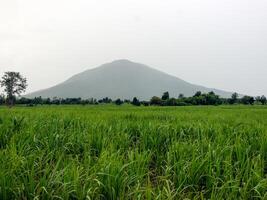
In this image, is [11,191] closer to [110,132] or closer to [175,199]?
[175,199]

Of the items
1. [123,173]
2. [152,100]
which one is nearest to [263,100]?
[152,100]

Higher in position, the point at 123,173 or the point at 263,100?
the point at 263,100

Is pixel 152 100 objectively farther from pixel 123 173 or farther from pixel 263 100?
pixel 123 173

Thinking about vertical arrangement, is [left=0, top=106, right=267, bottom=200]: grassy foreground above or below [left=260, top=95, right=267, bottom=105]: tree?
below

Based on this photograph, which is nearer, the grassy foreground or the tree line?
the grassy foreground

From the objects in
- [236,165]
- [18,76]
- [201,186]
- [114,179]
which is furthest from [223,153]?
[18,76]

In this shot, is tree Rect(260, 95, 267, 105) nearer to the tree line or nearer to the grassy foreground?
the tree line

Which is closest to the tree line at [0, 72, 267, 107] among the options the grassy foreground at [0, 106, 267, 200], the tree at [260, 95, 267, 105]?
the tree at [260, 95, 267, 105]

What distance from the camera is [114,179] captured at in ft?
11.5

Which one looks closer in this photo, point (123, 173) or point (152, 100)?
point (123, 173)

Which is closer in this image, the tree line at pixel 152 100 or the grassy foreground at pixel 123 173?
the grassy foreground at pixel 123 173

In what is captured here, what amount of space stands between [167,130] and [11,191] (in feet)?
13.6

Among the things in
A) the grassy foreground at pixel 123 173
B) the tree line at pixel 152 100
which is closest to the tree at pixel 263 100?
the tree line at pixel 152 100

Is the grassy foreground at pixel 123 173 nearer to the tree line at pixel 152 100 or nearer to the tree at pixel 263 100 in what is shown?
the tree line at pixel 152 100
